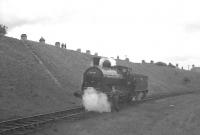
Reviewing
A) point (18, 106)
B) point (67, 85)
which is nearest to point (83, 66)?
point (67, 85)

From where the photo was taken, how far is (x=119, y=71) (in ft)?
81.4

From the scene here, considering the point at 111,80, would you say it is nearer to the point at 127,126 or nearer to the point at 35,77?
the point at 127,126

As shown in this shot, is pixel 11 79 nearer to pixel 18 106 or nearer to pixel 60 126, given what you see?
pixel 18 106

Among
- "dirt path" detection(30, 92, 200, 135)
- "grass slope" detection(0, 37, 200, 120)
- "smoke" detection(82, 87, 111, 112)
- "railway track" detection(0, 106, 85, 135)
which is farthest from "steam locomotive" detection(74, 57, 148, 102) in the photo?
"railway track" detection(0, 106, 85, 135)

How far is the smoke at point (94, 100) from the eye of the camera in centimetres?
2011

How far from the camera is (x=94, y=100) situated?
20109mm

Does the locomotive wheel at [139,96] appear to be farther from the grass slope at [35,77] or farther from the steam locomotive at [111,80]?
the grass slope at [35,77]

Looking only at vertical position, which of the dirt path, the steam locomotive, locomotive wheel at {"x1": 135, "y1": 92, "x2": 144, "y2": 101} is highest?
the steam locomotive

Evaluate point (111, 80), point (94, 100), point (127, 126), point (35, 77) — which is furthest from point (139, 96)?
point (127, 126)

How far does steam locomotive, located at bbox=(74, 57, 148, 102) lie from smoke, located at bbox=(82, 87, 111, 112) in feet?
1.22

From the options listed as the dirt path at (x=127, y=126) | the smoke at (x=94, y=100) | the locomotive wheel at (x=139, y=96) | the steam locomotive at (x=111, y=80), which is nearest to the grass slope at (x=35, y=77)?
the smoke at (x=94, y=100)

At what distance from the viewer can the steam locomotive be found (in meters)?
21.2

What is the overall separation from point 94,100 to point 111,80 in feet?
9.44

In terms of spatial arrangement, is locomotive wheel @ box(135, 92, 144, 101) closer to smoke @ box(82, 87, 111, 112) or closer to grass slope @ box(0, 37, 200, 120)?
grass slope @ box(0, 37, 200, 120)
